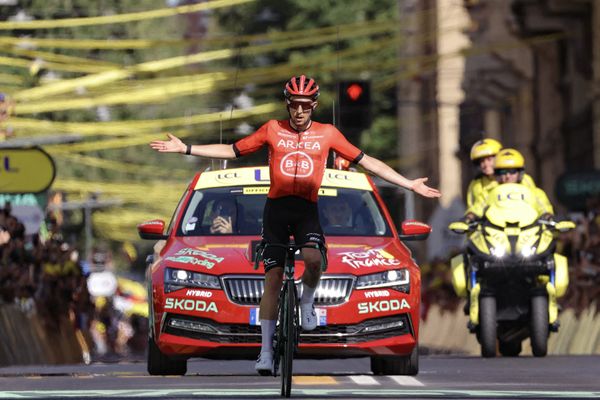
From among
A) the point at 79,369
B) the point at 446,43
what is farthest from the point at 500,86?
the point at 79,369

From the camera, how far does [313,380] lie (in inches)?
616

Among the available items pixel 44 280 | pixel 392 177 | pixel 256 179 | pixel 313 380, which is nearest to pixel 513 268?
pixel 256 179

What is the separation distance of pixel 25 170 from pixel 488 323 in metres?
13.1

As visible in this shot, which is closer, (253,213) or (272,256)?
(272,256)

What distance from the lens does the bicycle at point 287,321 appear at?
1293 cm

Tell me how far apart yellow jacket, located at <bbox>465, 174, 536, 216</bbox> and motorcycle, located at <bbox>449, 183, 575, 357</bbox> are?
33 cm

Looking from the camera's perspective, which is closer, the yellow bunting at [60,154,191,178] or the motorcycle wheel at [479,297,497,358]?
the motorcycle wheel at [479,297,497,358]

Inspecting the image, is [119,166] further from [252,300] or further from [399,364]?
[252,300]

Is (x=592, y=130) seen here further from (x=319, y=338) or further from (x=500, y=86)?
→ (x=319, y=338)

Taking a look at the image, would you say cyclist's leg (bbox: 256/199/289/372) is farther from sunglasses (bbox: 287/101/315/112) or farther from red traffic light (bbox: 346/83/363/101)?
red traffic light (bbox: 346/83/363/101)

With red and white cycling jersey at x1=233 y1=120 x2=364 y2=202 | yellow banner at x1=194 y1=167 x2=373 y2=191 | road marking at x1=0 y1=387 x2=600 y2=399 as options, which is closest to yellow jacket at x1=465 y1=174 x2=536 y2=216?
yellow banner at x1=194 y1=167 x2=373 y2=191

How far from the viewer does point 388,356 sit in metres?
16.4

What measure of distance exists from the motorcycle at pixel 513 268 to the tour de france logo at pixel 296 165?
22.6 feet

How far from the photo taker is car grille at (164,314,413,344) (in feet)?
51.4
